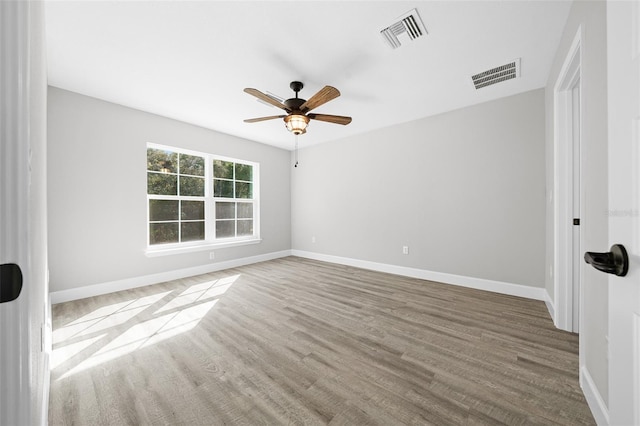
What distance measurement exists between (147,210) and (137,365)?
255 centimetres

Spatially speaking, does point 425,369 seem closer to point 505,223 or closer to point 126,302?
point 505,223

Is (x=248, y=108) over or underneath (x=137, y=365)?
over

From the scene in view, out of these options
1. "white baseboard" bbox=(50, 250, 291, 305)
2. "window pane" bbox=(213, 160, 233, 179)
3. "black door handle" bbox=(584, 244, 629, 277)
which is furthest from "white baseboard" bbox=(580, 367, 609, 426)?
"window pane" bbox=(213, 160, 233, 179)

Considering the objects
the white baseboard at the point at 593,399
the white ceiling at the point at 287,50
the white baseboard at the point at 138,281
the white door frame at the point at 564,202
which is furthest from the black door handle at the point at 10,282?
the white baseboard at the point at 138,281

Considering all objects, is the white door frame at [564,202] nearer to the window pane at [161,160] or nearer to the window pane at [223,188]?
the window pane at [223,188]

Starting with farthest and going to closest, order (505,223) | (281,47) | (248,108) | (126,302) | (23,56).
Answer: (248,108)
(505,223)
(126,302)
(281,47)
(23,56)

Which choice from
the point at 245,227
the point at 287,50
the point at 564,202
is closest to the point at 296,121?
the point at 287,50

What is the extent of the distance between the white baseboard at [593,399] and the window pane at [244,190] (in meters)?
5.02

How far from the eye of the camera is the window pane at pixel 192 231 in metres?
4.13

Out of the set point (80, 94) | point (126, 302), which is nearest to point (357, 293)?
point (126, 302)

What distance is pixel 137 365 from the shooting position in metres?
1.78

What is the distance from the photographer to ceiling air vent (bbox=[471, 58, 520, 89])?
2.55m

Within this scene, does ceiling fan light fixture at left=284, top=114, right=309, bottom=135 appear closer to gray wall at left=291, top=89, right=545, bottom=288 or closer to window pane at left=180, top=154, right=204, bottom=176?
gray wall at left=291, top=89, right=545, bottom=288

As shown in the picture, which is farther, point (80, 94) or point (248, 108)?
point (248, 108)
